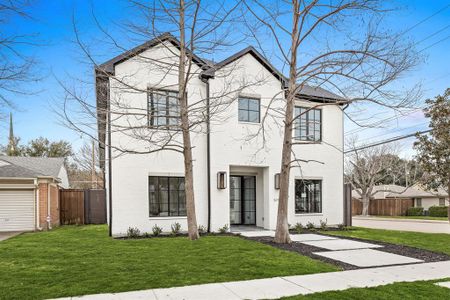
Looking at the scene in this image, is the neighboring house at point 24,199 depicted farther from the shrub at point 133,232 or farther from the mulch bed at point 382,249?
the mulch bed at point 382,249

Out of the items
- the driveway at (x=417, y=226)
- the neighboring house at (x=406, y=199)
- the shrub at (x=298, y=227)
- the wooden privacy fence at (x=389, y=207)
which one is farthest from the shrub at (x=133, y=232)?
the wooden privacy fence at (x=389, y=207)

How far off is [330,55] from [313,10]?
1465 mm

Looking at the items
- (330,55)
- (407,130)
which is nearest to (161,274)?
(330,55)

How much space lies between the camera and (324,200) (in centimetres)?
1508

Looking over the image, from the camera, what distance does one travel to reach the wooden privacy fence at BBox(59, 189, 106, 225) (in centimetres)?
1909

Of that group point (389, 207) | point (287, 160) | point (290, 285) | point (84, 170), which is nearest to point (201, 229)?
point (287, 160)

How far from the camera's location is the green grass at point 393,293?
5068mm

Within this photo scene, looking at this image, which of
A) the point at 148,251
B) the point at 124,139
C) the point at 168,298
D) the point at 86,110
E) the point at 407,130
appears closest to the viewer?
the point at 168,298

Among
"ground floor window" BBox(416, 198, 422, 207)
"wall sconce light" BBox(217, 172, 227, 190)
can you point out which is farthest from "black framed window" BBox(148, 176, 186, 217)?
"ground floor window" BBox(416, 198, 422, 207)

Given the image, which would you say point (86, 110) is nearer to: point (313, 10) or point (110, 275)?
point (110, 275)

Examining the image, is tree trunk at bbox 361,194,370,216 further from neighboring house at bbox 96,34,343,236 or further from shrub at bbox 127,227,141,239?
shrub at bbox 127,227,141,239

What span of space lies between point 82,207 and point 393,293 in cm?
1768

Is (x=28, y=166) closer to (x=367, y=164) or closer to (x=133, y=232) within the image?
(x=133, y=232)

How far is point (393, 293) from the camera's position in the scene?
5277 millimetres
